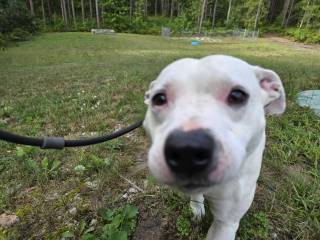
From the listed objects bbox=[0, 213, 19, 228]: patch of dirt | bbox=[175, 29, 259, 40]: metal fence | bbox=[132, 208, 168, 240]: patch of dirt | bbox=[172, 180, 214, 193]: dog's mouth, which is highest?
bbox=[172, 180, 214, 193]: dog's mouth

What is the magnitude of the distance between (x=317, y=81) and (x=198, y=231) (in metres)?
5.11

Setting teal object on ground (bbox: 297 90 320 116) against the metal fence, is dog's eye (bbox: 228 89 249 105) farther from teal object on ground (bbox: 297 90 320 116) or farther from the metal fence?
the metal fence

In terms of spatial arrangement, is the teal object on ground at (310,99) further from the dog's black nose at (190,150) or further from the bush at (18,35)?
the bush at (18,35)

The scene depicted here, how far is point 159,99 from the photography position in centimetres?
156

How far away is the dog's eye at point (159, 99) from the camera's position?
1535 mm

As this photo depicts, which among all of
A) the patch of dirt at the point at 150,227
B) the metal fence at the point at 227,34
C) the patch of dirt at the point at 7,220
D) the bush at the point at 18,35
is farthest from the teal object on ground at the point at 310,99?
the metal fence at the point at 227,34

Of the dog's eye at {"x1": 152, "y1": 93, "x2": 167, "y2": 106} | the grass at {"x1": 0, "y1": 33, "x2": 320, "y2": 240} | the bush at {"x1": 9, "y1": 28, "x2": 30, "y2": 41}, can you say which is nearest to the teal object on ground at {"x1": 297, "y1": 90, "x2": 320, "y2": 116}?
the grass at {"x1": 0, "y1": 33, "x2": 320, "y2": 240}

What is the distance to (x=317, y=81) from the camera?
582cm

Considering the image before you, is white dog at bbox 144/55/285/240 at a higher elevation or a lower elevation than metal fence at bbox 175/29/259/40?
higher

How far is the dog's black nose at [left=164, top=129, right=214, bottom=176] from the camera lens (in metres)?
1.12

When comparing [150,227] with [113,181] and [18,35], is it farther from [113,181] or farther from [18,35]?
[18,35]

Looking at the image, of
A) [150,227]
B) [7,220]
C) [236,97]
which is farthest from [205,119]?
[7,220]

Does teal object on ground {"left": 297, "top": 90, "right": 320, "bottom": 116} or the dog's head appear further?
teal object on ground {"left": 297, "top": 90, "right": 320, "bottom": 116}

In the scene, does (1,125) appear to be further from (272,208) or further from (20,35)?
(20,35)
